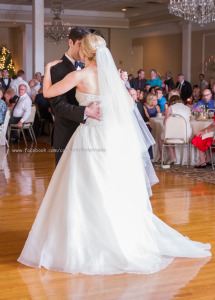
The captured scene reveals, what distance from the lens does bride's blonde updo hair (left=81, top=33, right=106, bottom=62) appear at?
3.41m

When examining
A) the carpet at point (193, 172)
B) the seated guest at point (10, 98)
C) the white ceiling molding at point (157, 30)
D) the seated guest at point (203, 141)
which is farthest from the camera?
the white ceiling molding at point (157, 30)

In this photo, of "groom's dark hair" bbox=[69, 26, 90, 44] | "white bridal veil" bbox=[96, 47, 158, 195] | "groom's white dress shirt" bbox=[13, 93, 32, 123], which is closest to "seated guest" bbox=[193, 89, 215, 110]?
"groom's white dress shirt" bbox=[13, 93, 32, 123]

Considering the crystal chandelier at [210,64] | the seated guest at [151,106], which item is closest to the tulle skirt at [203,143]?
the seated guest at [151,106]

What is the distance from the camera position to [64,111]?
355 cm

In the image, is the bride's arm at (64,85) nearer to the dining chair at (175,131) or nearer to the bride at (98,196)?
the bride at (98,196)

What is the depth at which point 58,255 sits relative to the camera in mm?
3479

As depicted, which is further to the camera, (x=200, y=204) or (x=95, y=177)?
(x=200, y=204)

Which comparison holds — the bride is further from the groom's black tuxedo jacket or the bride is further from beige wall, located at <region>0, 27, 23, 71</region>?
beige wall, located at <region>0, 27, 23, 71</region>

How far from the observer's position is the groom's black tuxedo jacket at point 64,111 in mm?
3523

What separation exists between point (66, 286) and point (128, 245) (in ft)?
1.67

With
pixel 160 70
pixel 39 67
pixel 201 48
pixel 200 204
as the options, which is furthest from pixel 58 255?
pixel 160 70

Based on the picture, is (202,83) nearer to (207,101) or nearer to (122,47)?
(122,47)

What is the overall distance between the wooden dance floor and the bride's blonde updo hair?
141 centimetres

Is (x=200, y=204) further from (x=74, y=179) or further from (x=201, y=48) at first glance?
(x=201, y=48)
